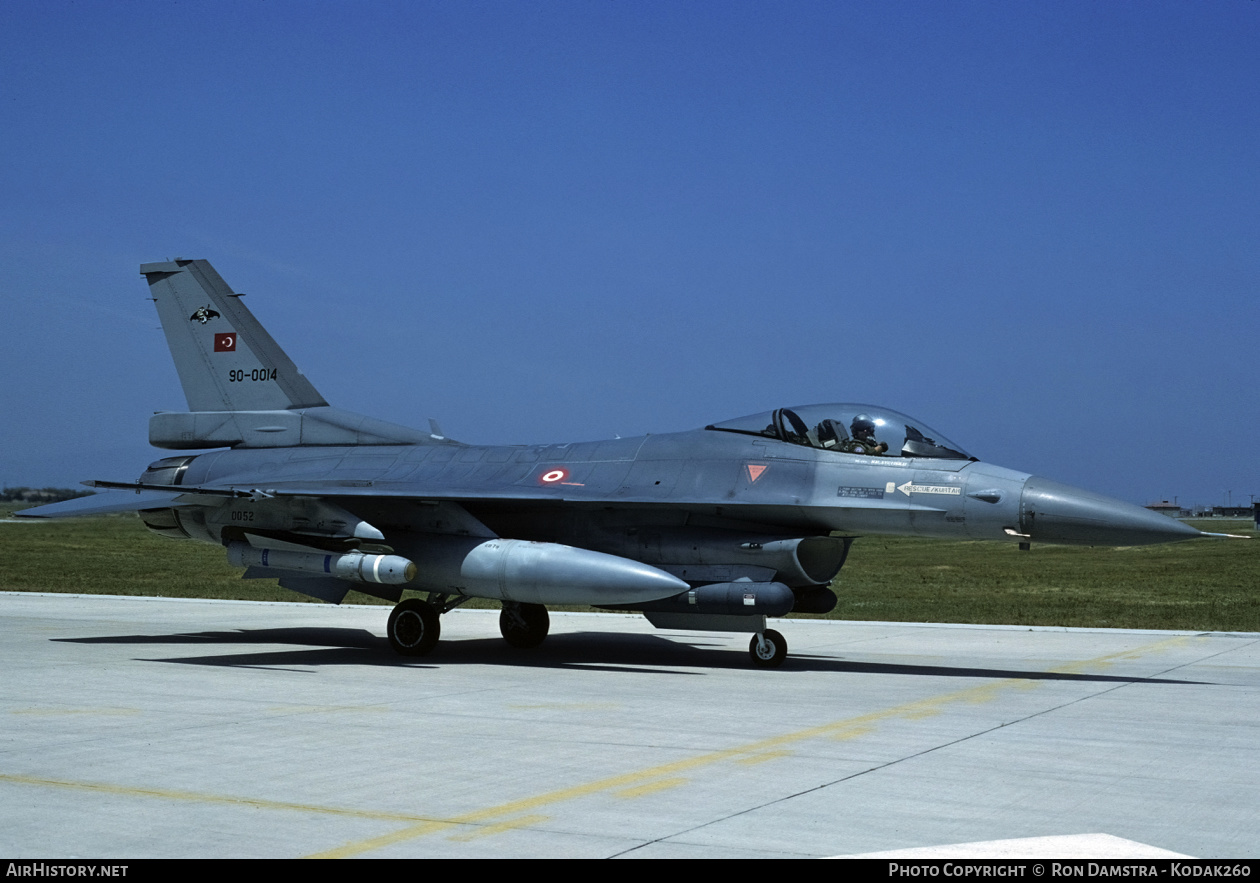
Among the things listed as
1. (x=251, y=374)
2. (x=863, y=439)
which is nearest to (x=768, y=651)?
(x=863, y=439)

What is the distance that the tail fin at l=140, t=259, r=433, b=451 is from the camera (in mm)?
17000

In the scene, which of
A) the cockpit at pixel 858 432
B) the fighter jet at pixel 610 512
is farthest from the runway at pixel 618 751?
the cockpit at pixel 858 432

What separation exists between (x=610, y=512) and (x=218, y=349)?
6785mm

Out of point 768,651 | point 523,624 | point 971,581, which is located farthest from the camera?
point 971,581

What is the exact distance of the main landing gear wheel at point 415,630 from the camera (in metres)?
14.5

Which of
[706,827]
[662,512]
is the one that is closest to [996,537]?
[662,512]

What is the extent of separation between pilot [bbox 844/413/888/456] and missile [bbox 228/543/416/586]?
5.03 metres

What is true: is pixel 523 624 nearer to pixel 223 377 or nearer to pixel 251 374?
pixel 251 374

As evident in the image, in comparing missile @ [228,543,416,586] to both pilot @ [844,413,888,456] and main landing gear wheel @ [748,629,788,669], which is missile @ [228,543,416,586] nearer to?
main landing gear wheel @ [748,629,788,669]

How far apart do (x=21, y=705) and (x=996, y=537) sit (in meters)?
9.01

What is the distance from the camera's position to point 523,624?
15.4 meters

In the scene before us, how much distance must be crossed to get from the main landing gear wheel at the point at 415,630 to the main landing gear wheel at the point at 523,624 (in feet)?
3.72

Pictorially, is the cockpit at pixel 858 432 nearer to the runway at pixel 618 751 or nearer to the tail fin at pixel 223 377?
the runway at pixel 618 751
